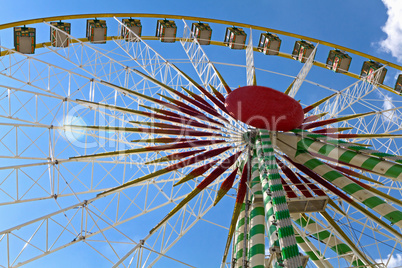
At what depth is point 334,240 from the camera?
53.8ft

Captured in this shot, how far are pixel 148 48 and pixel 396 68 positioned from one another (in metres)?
14.3

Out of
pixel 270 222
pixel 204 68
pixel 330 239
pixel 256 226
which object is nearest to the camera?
pixel 270 222

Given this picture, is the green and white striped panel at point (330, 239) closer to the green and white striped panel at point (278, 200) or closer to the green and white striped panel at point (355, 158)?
the green and white striped panel at point (355, 158)

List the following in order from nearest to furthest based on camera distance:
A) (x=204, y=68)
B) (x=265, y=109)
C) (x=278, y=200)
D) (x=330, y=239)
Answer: (x=278, y=200) → (x=265, y=109) → (x=330, y=239) → (x=204, y=68)

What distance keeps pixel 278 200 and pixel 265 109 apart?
13.2ft

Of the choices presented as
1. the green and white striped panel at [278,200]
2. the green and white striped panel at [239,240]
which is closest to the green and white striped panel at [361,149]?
the green and white striped panel at [278,200]

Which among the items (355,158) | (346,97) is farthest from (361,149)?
(346,97)

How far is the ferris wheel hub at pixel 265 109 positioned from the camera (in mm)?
14212

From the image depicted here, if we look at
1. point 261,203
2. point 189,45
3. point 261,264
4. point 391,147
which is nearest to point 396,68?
point 391,147

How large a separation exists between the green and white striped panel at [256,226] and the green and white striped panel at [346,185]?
1435 mm

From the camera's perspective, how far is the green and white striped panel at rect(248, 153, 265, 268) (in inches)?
466

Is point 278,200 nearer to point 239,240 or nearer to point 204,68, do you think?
point 239,240

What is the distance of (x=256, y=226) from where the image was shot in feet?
42.3

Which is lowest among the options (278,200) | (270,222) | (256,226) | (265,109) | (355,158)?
(256,226)
